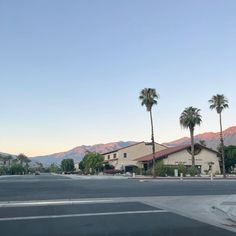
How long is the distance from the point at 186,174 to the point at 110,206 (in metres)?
53.3

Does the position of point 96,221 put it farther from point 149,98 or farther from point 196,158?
point 196,158

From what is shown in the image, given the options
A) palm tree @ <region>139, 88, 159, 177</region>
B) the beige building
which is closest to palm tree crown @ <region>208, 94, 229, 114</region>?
palm tree @ <region>139, 88, 159, 177</region>

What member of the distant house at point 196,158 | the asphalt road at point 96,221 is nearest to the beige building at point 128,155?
the distant house at point 196,158

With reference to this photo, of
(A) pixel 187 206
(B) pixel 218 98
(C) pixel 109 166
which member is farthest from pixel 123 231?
(C) pixel 109 166

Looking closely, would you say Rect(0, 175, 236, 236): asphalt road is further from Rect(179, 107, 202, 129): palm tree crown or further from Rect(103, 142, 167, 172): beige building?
Rect(103, 142, 167, 172): beige building

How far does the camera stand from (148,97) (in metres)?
69.0

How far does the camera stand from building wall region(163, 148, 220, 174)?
85.6m

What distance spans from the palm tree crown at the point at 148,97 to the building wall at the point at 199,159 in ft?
63.4

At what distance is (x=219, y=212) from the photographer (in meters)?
16.4

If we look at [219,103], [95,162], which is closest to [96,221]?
[219,103]

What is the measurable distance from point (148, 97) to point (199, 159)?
24406mm

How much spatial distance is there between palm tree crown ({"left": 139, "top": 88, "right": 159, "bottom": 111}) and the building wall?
19.3 meters

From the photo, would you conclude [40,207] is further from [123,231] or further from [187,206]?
[123,231]

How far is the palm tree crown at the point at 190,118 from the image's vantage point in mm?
76875
